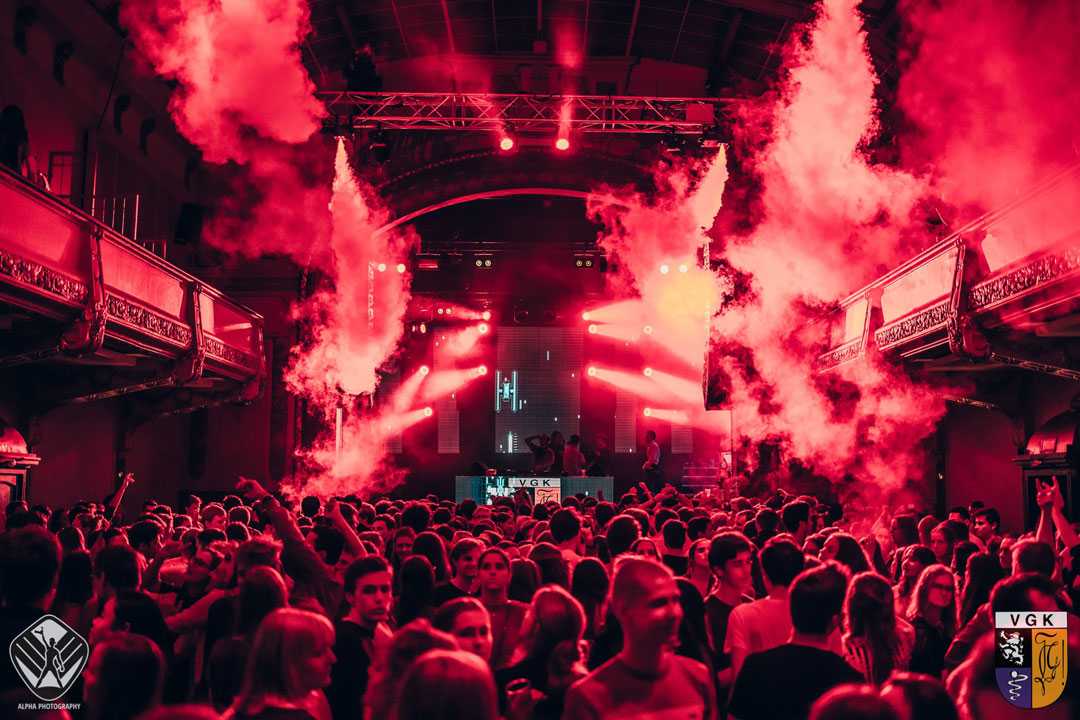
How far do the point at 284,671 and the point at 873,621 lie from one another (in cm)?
264

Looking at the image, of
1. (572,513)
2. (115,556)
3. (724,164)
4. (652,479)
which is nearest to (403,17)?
(724,164)

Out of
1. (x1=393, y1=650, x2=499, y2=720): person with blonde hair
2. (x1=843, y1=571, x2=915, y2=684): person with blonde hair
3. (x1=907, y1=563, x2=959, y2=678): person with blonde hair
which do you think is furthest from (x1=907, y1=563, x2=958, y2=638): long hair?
(x1=393, y1=650, x2=499, y2=720): person with blonde hair

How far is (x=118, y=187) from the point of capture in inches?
797

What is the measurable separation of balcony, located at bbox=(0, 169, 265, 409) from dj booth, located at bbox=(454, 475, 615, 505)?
761 centimetres

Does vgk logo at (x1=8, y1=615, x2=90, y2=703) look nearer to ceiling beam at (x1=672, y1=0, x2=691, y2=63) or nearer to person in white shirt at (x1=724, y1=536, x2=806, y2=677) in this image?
person in white shirt at (x1=724, y1=536, x2=806, y2=677)

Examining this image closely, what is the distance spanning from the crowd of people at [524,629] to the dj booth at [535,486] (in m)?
18.0

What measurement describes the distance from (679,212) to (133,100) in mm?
14259

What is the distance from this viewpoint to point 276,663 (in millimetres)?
3463

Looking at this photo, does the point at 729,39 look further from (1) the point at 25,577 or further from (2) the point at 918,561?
(1) the point at 25,577

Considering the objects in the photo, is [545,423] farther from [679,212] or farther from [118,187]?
[118,187]

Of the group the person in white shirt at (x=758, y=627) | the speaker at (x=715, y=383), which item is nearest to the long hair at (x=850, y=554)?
the person in white shirt at (x=758, y=627)

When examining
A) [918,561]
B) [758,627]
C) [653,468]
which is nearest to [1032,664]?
[758,627]

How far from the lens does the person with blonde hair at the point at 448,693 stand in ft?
8.23

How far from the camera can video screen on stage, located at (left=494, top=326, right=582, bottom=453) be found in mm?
33562
